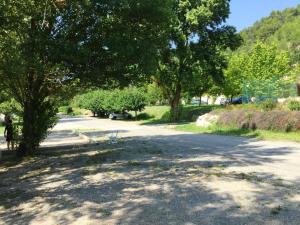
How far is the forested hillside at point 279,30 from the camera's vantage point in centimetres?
13038

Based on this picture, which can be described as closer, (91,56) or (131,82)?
(91,56)

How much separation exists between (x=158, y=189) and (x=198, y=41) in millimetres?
36936

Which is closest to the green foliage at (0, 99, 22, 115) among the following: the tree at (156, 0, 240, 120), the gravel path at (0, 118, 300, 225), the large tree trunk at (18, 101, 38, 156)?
the large tree trunk at (18, 101, 38, 156)

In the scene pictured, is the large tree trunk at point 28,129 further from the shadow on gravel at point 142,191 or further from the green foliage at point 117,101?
the green foliage at point 117,101

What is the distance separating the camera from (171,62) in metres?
46.7

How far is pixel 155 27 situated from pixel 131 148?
17.2ft

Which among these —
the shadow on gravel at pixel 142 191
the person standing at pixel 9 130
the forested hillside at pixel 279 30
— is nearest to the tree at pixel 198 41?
the person standing at pixel 9 130

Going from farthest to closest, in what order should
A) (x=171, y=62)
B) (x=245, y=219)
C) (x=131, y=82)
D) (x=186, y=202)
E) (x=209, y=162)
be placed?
(x=171, y=62)
(x=131, y=82)
(x=209, y=162)
(x=186, y=202)
(x=245, y=219)

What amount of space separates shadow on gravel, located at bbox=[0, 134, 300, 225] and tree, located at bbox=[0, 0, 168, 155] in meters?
3.41

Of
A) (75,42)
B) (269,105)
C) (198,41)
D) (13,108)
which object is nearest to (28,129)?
(13,108)

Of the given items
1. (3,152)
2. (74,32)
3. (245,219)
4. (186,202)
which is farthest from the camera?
(3,152)

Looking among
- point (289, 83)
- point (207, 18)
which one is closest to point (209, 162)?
point (289, 83)

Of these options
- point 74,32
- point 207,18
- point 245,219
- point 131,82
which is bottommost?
point 245,219

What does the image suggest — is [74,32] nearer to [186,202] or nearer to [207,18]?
[186,202]
